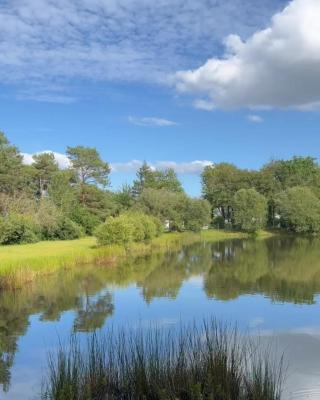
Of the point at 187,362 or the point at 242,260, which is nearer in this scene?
the point at 187,362

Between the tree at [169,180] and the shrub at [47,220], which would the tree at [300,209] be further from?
the shrub at [47,220]

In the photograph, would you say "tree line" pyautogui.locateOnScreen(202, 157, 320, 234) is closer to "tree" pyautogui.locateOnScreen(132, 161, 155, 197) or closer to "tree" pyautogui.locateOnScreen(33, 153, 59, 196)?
"tree" pyautogui.locateOnScreen(132, 161, 155, 197)

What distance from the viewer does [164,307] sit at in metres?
18.7

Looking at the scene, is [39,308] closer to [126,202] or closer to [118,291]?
[118,291]

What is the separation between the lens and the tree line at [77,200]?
47.0 metres

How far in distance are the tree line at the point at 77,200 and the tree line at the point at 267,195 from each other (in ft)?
23.2

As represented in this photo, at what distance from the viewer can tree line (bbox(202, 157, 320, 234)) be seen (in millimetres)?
67000

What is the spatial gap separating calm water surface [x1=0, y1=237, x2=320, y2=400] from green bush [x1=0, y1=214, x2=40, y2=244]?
11975mm

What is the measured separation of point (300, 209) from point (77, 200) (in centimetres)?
2798

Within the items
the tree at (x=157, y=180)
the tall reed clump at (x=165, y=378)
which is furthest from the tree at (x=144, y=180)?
the tall reed clump at (x=165, y=378)

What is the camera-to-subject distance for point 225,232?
69.2m

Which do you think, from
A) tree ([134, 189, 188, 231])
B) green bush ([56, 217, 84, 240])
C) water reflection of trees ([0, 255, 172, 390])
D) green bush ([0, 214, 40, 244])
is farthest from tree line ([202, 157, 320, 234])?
water reflection of trees ([0, 255, 172, 390])

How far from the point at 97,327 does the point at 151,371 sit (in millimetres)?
7603

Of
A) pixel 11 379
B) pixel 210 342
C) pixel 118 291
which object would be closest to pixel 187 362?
pixel 210 342
